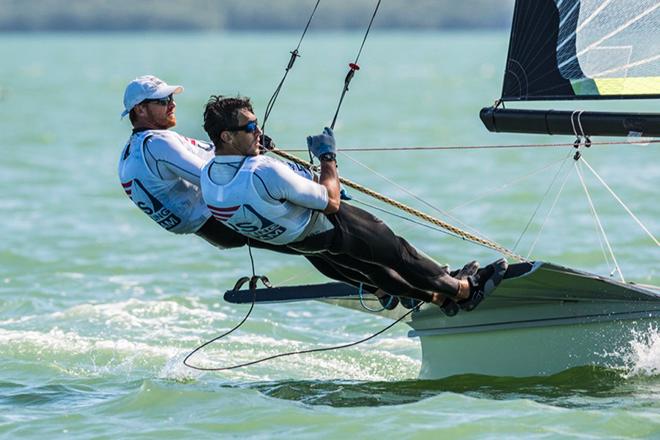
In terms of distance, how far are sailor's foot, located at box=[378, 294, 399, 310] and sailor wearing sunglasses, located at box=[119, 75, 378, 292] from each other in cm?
37

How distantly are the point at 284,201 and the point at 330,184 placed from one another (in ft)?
0.67

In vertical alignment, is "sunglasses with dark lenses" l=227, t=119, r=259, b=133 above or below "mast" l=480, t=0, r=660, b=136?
below

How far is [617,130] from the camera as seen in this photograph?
628 centimetres

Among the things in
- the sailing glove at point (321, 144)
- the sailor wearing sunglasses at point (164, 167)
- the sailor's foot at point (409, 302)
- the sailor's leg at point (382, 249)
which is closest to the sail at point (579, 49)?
the sailor's leg at point (382, 249)

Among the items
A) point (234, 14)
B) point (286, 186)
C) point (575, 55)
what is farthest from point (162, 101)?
point (234, 14)

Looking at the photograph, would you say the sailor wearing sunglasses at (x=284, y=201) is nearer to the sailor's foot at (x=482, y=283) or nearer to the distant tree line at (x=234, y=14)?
the sailor's foot at (x=482, y=283)

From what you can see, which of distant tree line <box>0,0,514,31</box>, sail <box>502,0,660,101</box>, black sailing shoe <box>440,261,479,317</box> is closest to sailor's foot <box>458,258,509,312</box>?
black sailing shoe <box>440,261,479,317</box>

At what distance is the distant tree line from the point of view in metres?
105

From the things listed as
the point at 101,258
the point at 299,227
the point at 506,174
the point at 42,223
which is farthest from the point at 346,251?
the point at 506,174

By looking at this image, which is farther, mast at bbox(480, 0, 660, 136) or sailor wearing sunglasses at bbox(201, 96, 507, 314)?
mast at bbox(480, 0, 660, 136)

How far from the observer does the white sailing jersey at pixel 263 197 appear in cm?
568

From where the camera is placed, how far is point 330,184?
19.0 ft

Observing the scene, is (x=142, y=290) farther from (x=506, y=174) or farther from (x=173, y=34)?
(x=173, y=34)

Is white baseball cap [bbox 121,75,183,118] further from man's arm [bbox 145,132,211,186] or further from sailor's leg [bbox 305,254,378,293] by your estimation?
sailor's leg [bbox 305,254,378,293]
